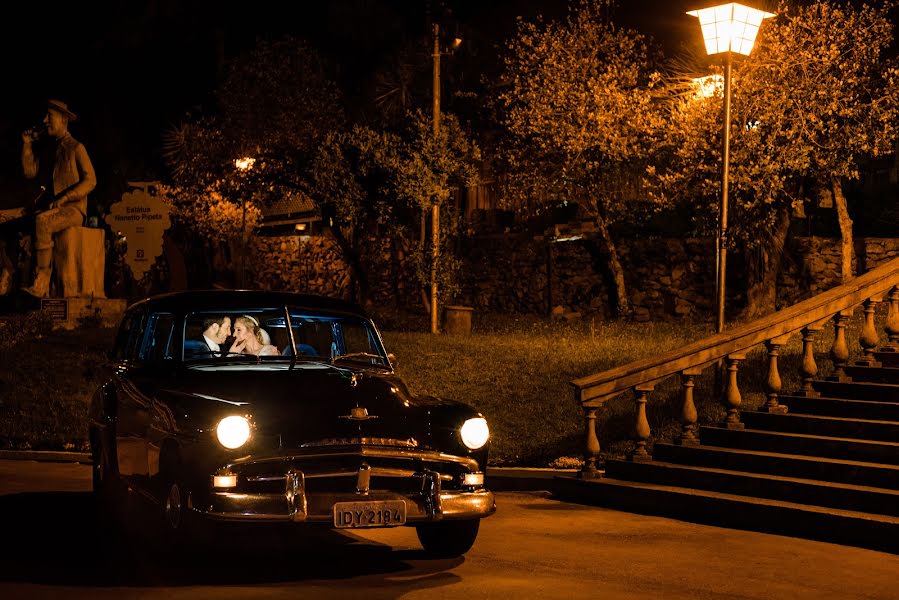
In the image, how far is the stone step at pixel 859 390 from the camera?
11281mm

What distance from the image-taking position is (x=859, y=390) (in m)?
11.5

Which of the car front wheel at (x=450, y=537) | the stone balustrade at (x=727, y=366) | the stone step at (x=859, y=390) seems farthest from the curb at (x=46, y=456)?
the stone step at (x=859, y=390)

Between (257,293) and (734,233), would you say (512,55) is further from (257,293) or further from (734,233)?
(257,293)

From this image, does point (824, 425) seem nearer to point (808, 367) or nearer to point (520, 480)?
point (808, 367)

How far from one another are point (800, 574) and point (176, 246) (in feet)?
119

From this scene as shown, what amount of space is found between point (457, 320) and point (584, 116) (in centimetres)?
555

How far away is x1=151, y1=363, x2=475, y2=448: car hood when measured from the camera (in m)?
7.53

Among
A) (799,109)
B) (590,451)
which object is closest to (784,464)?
(590,451)

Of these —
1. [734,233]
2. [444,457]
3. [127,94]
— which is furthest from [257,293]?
[127,94]

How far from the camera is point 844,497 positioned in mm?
9617

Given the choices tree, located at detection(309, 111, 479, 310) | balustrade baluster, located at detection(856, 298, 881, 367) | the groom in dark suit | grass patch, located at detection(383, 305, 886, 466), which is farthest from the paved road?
tree, located at detection(309, 111, 479, 310)

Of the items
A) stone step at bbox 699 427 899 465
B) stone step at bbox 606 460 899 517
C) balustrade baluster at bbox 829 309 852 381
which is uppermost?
balustrade baluster at bbox 829 309 852 381

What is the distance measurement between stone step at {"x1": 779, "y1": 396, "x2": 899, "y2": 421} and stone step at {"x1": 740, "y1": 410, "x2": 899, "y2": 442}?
9cm

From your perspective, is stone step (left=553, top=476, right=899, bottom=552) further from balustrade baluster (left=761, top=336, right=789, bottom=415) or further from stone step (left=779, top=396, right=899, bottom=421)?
stone step (left=779, top=396, right=899, bottom=421)
